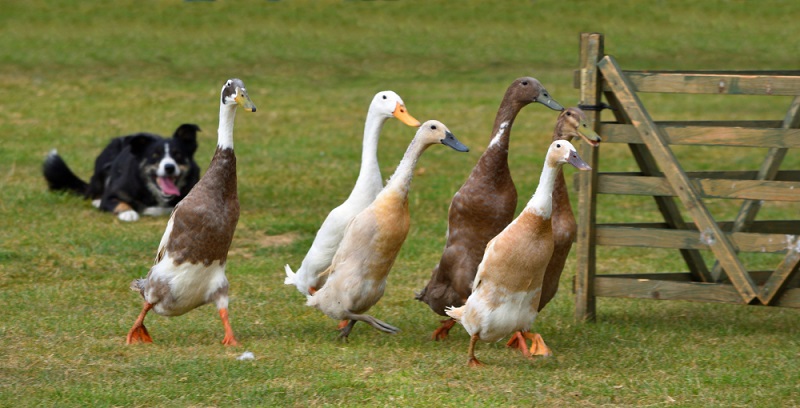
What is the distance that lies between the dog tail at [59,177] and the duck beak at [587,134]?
7.70 metres

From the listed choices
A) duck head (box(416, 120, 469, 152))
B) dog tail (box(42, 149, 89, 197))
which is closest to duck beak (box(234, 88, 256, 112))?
duck head (box(416, 120, 469, 152))

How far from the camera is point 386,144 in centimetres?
1739

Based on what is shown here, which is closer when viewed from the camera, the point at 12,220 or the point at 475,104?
the point at 12,220

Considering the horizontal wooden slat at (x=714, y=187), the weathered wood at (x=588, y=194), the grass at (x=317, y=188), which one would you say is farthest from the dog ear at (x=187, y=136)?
the horizontal wooden slat at (x=714, y=187)

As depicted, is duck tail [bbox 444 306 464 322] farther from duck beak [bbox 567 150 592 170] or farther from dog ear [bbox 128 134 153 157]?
dog ear [bbox 128 134 153 157]

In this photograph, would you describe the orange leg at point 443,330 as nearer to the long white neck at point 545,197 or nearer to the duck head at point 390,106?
the long white neck at point 545,197

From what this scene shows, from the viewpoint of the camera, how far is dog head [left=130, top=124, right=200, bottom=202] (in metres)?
12.4

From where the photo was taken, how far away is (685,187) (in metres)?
7.54

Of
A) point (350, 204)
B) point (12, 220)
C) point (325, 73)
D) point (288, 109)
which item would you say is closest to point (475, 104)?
point (288, 109)

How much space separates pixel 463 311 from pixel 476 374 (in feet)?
1.42

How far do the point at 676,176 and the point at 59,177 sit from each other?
8.05 metres

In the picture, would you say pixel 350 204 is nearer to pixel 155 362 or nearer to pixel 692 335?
pixel 155 362

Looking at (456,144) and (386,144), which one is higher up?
(456,144)

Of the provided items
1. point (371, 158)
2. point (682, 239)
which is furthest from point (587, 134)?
point (371, 158)
